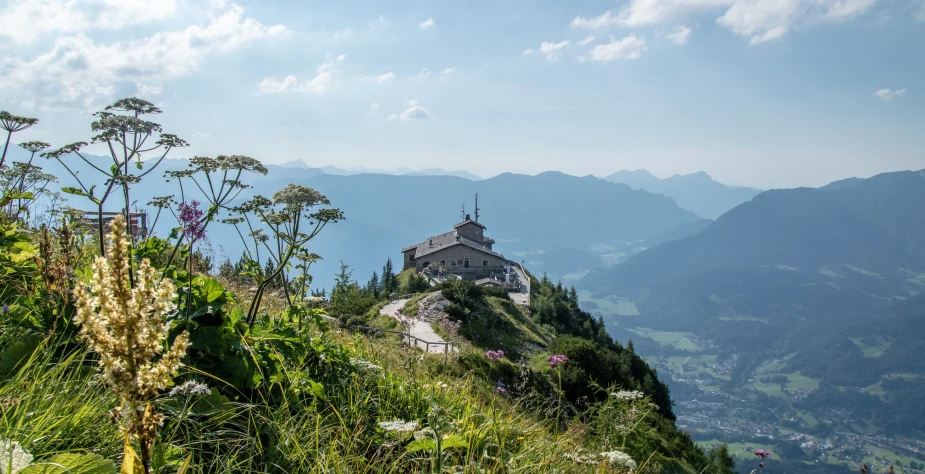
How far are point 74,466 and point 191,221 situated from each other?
3.21 meters

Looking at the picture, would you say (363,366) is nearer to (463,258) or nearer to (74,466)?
(74,466)

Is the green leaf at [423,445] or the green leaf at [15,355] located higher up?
the green leaf at [15,355]

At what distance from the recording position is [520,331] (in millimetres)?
31203

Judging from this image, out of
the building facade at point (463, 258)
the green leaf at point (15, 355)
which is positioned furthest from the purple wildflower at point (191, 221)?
the building facade at point (463, 258)

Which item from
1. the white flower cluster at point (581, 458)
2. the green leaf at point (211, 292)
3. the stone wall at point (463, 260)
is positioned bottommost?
the stone wall at point (463, 260)

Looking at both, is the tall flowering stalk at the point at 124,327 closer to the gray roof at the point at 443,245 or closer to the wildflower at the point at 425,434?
the wildflower at the point at 425,434

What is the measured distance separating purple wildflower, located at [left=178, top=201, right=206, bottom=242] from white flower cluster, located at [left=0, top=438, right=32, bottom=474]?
300 cm

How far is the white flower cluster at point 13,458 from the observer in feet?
7.67

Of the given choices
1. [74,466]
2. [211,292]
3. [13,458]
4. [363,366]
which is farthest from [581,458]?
[13,458]

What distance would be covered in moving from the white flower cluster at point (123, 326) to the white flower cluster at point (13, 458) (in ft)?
3.73

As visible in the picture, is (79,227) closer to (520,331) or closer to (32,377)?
(32,377)

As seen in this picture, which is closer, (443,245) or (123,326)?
(123,326)

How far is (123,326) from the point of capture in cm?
164

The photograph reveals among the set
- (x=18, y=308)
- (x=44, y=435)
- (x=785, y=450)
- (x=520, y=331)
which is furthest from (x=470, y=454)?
(x=785, y=450)
